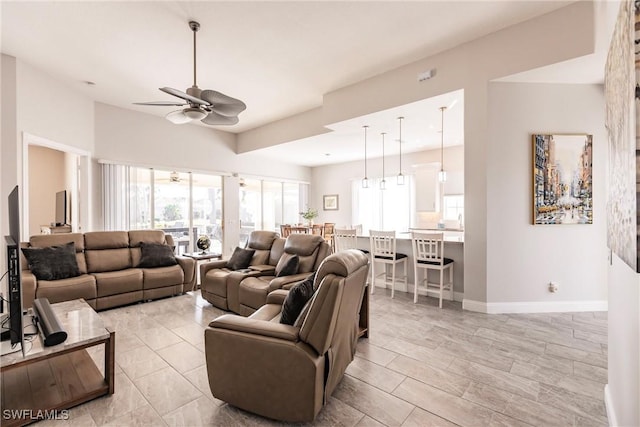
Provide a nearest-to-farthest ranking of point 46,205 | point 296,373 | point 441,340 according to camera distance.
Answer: point 296,373, point 441,340, point 46,205

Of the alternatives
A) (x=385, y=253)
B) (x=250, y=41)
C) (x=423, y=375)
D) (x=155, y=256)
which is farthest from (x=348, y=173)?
(x=423, y=375)

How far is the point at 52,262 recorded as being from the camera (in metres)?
3.69

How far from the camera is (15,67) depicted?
3.86 meters

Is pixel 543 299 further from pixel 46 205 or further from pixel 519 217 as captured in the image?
pixel 46 205

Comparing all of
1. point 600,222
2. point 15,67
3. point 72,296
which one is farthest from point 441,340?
point 15,67

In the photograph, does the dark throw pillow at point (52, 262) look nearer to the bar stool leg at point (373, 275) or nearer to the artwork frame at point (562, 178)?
the bar stool leg at point (373, 275)

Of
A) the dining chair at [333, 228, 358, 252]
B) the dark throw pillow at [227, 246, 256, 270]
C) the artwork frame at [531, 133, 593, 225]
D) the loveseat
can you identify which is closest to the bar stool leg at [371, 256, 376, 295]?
the dining chair at [333, 228, 358, 252]

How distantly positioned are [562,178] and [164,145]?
6.96 meters

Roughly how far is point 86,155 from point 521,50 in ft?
21.9

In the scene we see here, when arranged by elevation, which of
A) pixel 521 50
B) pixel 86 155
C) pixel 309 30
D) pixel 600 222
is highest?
pixel 309 30

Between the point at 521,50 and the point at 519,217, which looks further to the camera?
the point at 519,217

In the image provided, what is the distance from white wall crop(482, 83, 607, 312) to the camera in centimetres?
362

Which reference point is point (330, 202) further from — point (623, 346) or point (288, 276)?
point (623, 346)

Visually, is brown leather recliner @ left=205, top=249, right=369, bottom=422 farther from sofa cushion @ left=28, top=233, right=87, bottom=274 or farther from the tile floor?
sofa cushion @ left=28, top=233, right=87, bottom=274
